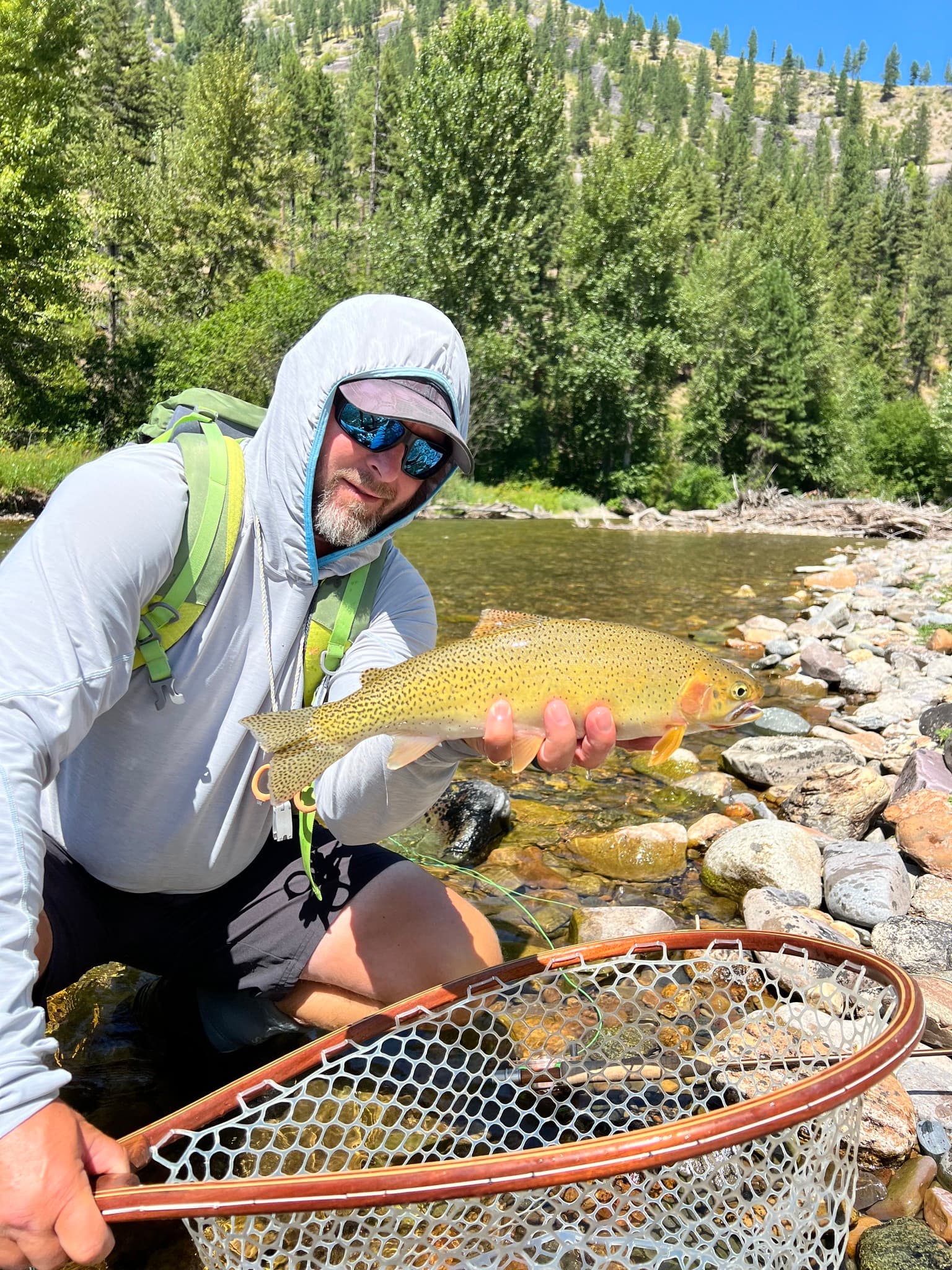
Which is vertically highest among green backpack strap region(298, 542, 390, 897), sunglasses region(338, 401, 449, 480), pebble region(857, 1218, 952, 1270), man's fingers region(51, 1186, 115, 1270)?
sunglasses region(338, 401, 449, 480)

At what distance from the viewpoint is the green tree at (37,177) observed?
22.9 meters

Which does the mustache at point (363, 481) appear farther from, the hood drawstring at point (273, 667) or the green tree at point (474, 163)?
the green tree at point (474, 163)

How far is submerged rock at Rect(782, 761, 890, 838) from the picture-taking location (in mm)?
5359

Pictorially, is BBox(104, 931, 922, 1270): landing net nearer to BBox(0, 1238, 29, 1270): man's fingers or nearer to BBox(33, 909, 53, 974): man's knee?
BBox(0, 1238, 29, 1270): man's fingers

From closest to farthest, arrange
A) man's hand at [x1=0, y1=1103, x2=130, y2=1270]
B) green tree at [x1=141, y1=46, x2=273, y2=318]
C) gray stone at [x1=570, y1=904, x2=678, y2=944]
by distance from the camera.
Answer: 1. man's hand at [x1=0, y1=1103, x2=130, y2=1270]
2. gray stone at [x1=570, y1=904, x2=678, y2=944]
3. green tree at [x1=141, y1=46, x2=273, y2=318]

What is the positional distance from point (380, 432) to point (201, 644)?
83cm

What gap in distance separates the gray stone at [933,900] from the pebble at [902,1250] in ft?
5.91

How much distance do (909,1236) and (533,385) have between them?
39444mm

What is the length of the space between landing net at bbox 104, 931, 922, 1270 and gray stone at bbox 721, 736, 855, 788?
2805 mm

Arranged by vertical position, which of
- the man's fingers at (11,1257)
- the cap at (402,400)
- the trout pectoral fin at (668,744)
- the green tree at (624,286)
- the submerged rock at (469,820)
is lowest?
the submerged rock at (469,820)

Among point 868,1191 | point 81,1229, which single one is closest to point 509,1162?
point 81,1229

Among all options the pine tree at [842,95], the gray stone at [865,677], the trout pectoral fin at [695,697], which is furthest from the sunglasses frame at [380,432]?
the pine tree at [842,95]

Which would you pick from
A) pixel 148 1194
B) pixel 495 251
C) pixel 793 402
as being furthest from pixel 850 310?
pixel 148 1194

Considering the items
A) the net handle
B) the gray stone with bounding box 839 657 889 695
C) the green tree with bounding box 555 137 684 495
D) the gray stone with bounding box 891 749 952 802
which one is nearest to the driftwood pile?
the green tree with bounding box 555 137 684 495
